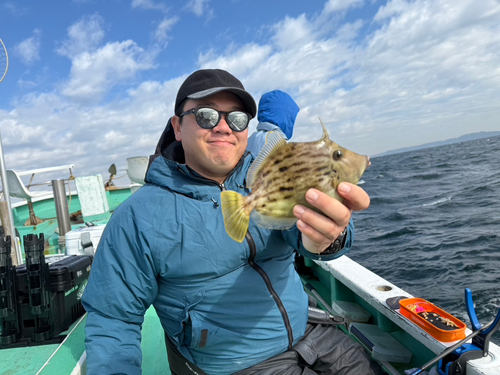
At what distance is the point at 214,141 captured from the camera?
2.27 m

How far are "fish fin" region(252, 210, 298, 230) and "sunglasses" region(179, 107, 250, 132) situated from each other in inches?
30.7

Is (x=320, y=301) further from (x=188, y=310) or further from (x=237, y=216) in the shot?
(x=237, y=216)

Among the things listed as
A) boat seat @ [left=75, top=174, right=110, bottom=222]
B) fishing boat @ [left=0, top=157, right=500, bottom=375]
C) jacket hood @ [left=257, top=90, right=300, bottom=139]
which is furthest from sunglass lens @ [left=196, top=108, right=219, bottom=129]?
boat seat @ [left=75, top=174, right=110, bottom=222]

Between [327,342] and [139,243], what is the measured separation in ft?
4.72

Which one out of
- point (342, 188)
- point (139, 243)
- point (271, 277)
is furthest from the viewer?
point (271, 277)

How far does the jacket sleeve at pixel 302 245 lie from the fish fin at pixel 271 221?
1.66 ft

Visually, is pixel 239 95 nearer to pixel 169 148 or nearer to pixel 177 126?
pixel 177 126

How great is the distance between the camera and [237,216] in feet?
5.51

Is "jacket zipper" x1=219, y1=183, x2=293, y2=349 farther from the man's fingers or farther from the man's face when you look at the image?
the man's fingers

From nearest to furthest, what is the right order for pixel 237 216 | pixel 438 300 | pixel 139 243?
pixel 237 216 < pixel 139 243 < pixel 438 300

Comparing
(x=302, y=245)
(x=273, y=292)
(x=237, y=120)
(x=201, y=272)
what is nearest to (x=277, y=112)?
(x=237, y=120)

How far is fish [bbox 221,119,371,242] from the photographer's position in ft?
5.32

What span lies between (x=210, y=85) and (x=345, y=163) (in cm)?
116

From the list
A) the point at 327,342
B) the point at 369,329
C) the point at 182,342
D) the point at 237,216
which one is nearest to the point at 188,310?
the point at 182,342
